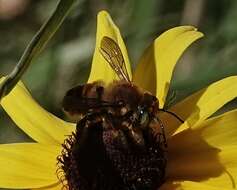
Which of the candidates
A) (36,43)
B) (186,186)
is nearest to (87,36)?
→ (186,186)

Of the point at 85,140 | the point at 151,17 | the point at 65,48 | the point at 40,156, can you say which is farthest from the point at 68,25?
the point at 85,140

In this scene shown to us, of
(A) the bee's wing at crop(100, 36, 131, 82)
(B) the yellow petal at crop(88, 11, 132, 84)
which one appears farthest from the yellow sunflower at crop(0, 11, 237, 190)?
(A) the bee's wing at crop(100, 36, 131, 82)

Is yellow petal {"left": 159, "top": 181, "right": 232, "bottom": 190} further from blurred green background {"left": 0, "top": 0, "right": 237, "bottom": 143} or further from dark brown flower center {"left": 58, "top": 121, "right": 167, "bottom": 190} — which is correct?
blurred green background {"left": 0, "top": 0, "right": 237, "bottom": 143}

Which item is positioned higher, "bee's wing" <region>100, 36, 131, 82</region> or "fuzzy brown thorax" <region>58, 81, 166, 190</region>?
"bee's wing" <region>100, 36, 131, 82</region>

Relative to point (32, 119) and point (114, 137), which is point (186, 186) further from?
point (32, 119)

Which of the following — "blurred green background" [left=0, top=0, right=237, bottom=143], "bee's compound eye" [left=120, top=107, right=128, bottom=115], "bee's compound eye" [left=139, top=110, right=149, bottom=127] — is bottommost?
"blurred green background" [left=0, top=0, right=237, bottom=143]

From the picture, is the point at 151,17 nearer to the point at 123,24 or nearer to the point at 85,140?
the point at 123,24
